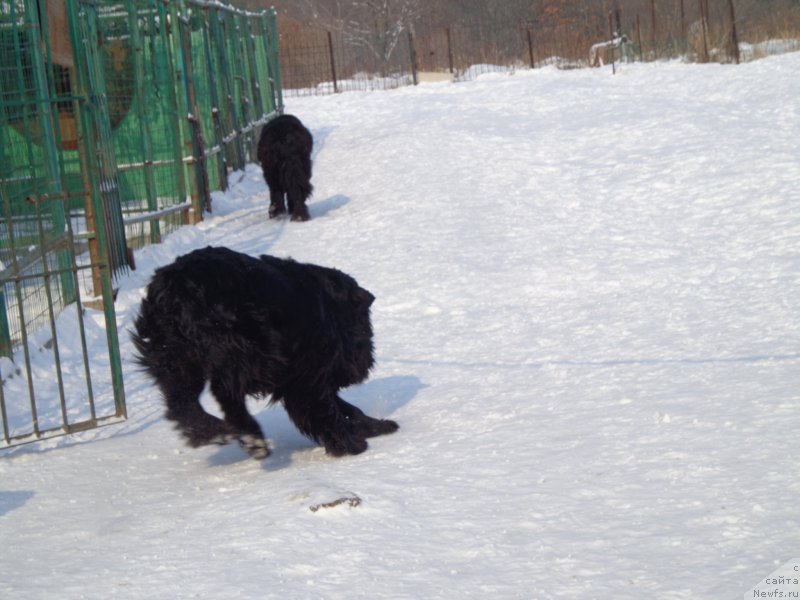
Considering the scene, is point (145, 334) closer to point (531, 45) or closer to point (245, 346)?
point (245, 346)

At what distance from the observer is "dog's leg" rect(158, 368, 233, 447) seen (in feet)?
17.8

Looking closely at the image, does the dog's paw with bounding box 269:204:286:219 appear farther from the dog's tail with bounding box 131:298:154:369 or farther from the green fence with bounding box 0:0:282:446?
the dog's tail with bounding box 131:298:154:369

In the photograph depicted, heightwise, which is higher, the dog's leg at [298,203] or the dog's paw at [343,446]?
the dog's leg at [298,203]

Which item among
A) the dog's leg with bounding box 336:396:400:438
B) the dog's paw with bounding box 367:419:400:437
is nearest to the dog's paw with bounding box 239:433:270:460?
the dog's leg with bounding box 336:396:400:438

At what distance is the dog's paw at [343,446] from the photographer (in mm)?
5711

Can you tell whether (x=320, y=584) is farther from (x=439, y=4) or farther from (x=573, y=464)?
(x=439, y=4)

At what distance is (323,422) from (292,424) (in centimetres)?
117

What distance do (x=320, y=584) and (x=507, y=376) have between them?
11.1 ft

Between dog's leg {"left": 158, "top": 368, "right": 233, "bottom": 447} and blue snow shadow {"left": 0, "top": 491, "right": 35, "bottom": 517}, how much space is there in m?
0.84

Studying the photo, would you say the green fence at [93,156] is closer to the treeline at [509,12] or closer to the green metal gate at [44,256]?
the green metal gate at [44,256]

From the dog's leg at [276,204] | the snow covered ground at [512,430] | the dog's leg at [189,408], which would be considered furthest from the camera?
the dog's leg at [276,204]

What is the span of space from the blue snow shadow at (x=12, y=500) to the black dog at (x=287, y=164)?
28.7ft

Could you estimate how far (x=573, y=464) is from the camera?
4.98m

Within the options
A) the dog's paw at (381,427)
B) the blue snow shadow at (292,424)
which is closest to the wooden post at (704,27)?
the blue snow shadow at (292,424)
